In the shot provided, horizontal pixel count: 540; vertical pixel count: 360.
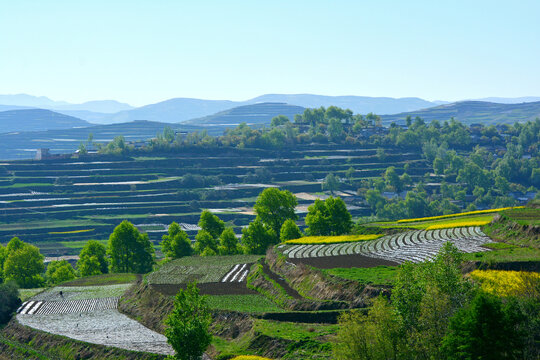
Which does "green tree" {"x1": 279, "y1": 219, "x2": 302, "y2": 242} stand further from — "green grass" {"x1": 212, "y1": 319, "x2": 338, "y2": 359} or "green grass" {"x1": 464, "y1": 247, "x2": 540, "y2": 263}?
"green grass" {"x1": 212, "y1": 319, "x2": 338, "y2": 359}

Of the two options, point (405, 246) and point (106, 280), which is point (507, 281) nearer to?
point (405, 246)

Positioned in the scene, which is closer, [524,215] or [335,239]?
[524,215]

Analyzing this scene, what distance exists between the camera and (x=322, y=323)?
235 ft

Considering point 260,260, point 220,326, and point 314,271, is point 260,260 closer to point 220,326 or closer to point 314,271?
point 314,271

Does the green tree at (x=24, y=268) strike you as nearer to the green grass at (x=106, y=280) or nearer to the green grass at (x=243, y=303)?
the green grass at (x=106, y=280)

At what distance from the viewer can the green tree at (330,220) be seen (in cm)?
13925

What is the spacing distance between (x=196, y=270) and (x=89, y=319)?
2342 centimetres

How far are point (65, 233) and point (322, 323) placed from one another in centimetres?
14261

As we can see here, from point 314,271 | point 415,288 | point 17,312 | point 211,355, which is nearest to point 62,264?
point 17,312

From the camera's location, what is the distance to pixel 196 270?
362 feet

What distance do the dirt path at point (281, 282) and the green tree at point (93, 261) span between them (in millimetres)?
46885

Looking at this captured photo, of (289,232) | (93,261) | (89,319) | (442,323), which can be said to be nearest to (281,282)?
(89,319)

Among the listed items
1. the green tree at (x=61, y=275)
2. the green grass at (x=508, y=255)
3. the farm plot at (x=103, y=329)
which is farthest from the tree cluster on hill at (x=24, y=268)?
the green grass at (x=508, y=255)

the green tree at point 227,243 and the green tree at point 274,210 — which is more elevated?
the green tree at point 274,210
